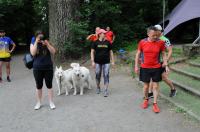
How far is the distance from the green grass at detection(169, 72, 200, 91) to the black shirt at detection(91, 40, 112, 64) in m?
2.40

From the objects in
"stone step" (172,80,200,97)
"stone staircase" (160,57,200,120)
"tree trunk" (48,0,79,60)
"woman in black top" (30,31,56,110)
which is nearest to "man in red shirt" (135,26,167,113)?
"stone staircase" (160,57,200,120)

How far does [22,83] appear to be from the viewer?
12.1 m

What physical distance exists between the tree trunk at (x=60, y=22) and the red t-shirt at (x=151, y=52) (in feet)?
29.1

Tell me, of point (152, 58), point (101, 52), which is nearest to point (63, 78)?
point (101, 52)

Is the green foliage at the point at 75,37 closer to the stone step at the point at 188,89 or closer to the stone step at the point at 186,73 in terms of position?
the stone step at the point at 186,73

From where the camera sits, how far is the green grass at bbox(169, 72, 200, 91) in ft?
30.4

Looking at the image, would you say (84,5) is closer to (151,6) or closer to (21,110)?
(151,6)

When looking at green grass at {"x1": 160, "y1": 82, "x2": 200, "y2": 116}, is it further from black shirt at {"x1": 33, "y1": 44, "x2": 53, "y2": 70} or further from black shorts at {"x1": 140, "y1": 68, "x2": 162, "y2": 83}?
black shirt at {"x1": 33, "y1": 44, "x2": 53, "y2": 70}

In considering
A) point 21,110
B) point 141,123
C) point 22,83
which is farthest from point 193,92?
point 22,83

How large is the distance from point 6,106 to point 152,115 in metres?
3.91

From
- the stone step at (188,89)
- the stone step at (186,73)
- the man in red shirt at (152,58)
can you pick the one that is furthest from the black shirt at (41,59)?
the stone step at (186,73)

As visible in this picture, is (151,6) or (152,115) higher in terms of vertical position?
(151,6)

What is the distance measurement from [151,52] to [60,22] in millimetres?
9241

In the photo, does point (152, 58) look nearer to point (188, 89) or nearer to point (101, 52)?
point (188, 89)
